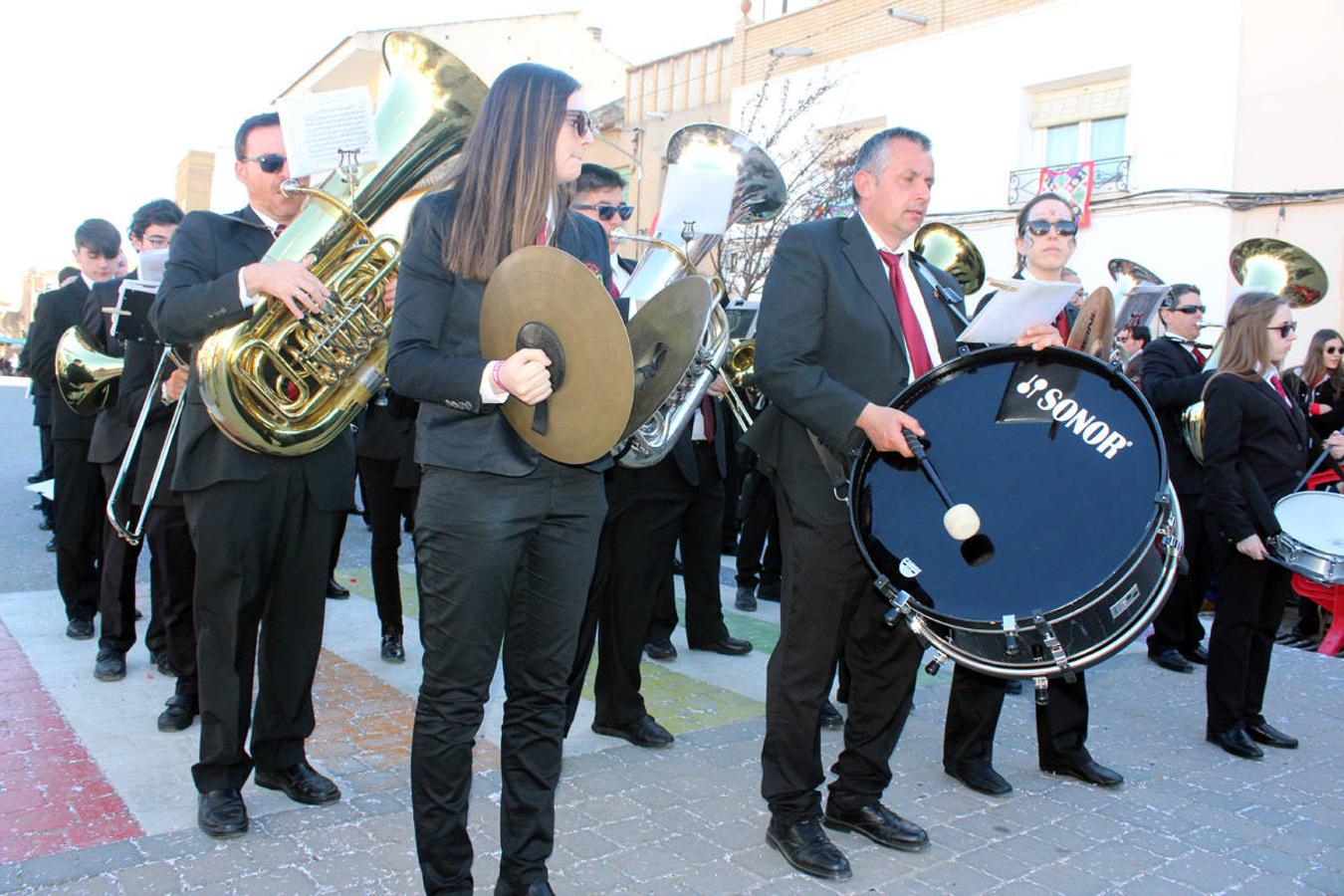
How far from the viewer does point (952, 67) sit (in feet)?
59.5

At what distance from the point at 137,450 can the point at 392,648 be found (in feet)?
5.04

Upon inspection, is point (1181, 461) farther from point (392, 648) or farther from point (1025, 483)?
point (392, 648)

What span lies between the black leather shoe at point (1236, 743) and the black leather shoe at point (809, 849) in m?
2.29

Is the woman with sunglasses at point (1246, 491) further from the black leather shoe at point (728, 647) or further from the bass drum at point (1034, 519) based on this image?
the black leather shoe at point (728, 647)

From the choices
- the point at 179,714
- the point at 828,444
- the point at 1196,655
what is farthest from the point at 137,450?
the point at 1196,655

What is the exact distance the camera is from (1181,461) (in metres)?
6.48

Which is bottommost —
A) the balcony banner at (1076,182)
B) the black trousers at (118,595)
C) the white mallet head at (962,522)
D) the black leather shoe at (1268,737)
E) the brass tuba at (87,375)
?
the black leather shoe at (1268,737)

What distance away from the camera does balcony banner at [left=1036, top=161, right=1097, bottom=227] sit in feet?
53.8

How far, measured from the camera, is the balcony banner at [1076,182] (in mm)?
16391

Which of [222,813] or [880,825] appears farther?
[880,825]

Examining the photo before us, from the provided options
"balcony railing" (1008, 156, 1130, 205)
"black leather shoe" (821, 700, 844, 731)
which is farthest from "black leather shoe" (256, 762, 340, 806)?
"balcony railing" (1008, 156, 1130, 205)

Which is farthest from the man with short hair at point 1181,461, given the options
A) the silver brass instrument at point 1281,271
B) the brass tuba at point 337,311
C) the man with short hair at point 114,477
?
the man with short hair at point 114,477

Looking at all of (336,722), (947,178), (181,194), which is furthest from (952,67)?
(181,194)

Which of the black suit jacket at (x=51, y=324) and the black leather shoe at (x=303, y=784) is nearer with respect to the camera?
the black leather shoe at (x=303, y=784)
